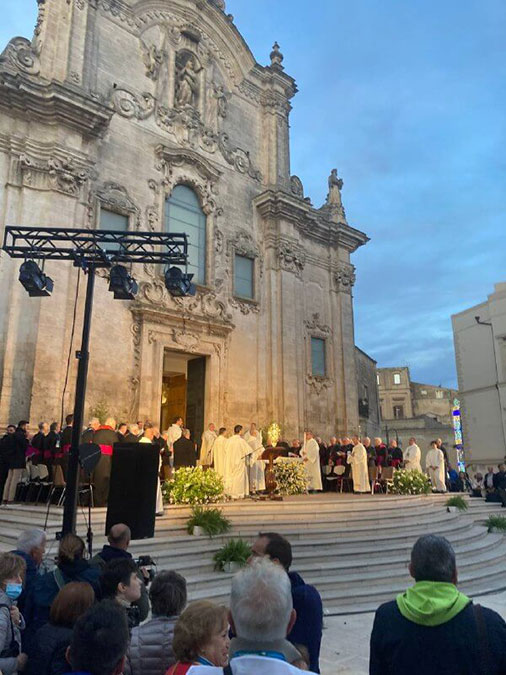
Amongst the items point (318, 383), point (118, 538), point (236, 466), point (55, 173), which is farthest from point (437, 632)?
point (318, 383)

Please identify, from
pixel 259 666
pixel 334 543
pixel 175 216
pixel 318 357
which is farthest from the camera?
pixel 318 357

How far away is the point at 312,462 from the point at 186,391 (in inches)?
208

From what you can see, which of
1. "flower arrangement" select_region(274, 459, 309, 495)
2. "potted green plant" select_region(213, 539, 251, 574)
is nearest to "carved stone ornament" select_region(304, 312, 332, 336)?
"flower arrangement" select_region(274, 459, 309, 495)

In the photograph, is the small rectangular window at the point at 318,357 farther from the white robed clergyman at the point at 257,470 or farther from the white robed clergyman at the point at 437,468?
the white robed clergyman at the point at 257,470

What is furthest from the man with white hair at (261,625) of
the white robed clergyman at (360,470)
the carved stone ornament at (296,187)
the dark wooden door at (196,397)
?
the carved stone ornament at (296,187)

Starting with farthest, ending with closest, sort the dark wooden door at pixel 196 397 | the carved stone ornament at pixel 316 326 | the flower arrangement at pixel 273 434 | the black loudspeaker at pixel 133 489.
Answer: the carved stone ornament at pixel 316 326
the dark wooden door at pixel 196 397
the flower arrangement at pixel 273 434
the black loudspeaker at pixel 133 489

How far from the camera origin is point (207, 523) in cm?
998

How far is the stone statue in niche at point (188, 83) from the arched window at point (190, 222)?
3.38 m

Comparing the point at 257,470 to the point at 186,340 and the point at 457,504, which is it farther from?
the point at 457,504

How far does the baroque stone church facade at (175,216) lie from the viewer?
15297 mm

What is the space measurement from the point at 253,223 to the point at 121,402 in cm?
953

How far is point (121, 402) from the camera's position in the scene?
635 inches

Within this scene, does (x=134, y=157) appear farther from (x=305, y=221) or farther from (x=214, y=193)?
(x=305, y=221)

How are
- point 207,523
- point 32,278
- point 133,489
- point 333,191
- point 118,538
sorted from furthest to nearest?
point 333,191 < point 207,523 < point 32,278 < point 133,489 < point 118,538
